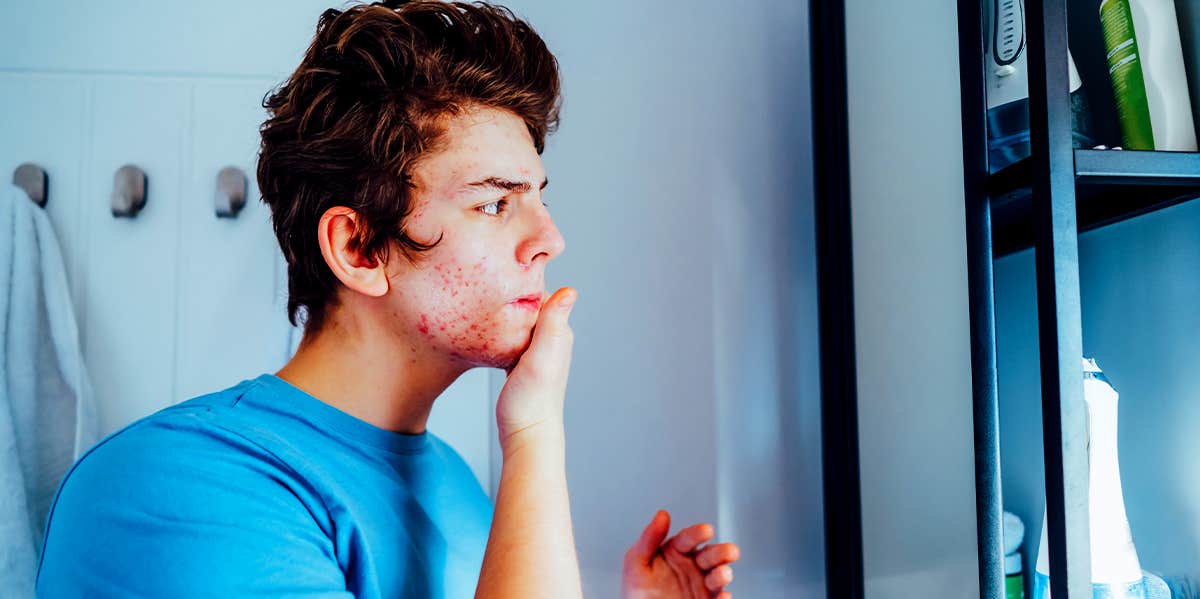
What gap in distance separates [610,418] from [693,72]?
522 millimetres

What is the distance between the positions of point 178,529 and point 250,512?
0.14ft

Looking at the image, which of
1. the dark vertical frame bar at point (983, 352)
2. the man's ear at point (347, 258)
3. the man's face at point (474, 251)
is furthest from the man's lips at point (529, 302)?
the dark vertical frame bar at point (983, 352)

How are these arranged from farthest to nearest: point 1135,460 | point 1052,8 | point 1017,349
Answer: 1. point 1017,349
2. point 1135,460
3. point 1052,8

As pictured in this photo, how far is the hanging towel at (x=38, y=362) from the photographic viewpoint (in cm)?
103

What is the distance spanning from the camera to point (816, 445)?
3.69ft

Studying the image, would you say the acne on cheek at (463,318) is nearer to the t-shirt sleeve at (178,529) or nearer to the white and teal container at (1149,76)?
the t-shirt sleeve at (178,529)

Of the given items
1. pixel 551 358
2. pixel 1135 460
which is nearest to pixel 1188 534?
pixel 1135 460

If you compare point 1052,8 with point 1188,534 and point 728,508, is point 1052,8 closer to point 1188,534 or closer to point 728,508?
point 1188,534

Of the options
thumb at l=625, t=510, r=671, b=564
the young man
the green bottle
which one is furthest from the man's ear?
the green bottle

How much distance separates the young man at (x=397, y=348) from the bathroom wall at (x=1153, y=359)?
359 millimetres

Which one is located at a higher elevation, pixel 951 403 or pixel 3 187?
pixel 3 187

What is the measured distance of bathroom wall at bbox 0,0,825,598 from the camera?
1.10m

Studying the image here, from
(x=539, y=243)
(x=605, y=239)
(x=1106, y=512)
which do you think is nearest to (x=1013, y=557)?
(x=1106, y=512)

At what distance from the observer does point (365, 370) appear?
0.71m
